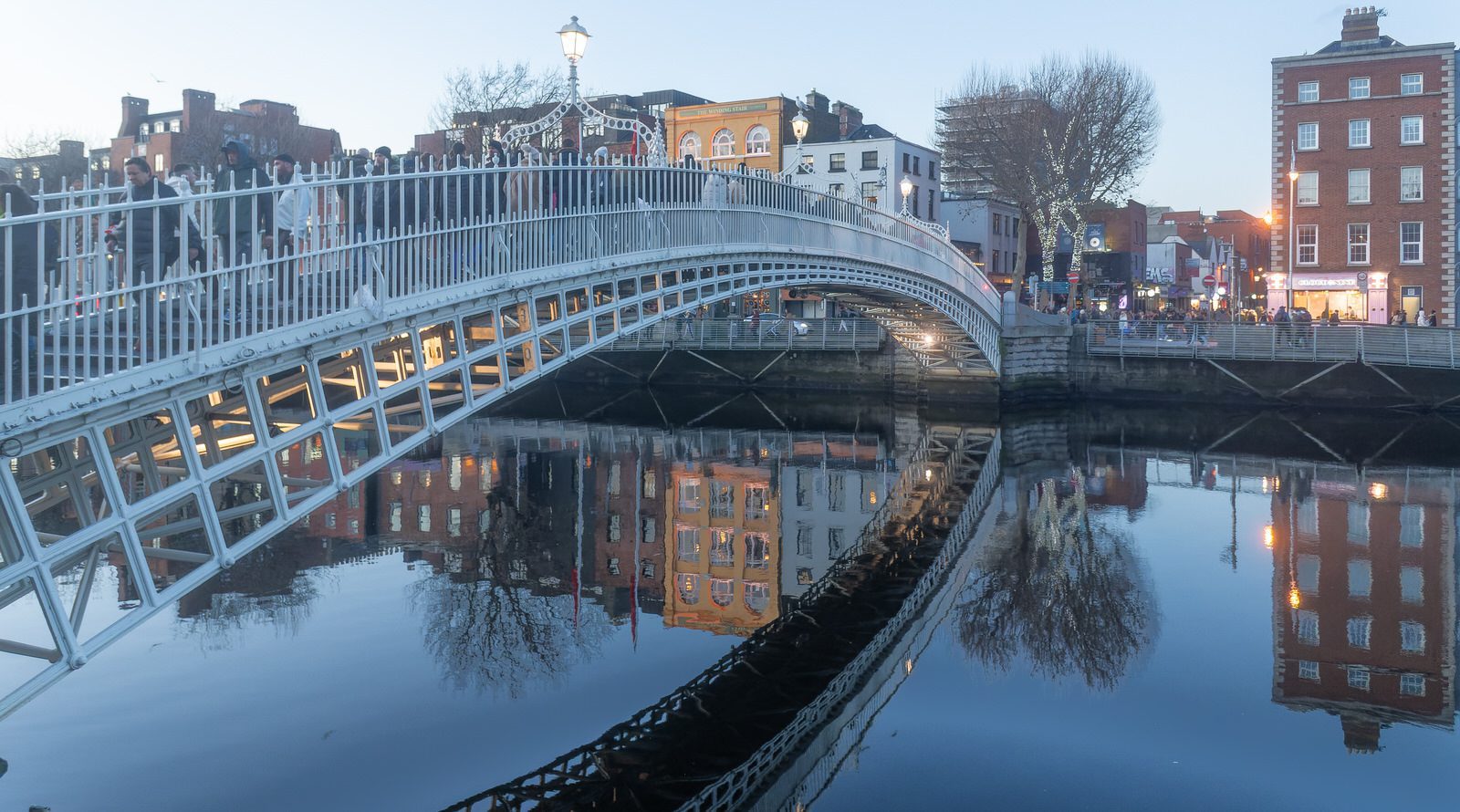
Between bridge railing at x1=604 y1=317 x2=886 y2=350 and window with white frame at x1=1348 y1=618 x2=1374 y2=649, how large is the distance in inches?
946

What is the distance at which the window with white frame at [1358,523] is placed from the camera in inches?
650

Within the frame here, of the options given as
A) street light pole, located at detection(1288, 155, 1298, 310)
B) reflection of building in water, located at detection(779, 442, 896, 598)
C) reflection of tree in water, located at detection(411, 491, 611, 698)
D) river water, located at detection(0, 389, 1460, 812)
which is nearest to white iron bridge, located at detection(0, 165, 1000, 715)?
river water, located at detection(0, 389, 1460, 812)

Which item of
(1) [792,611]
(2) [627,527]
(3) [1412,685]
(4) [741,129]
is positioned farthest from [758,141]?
(3) [1412,685]

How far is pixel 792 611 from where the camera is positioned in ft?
42.6

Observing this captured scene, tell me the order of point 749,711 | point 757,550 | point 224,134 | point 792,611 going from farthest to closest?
1. point 224,134
2. point 757,550
3. point 792,611
4. point 749,711

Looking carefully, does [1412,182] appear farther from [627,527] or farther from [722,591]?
[722,591]

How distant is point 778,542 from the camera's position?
16.5 m

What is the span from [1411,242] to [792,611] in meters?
34.9

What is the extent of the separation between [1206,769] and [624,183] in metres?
7.76

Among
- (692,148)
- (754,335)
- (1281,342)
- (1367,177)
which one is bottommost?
(1281,342)

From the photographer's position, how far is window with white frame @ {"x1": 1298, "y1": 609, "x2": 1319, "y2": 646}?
11.7m

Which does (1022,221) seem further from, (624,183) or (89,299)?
(89,299)

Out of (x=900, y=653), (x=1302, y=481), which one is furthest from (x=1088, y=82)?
(x=900, y=653)

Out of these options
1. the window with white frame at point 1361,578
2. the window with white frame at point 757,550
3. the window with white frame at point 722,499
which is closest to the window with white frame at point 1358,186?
the window with white frame at point 722,499
